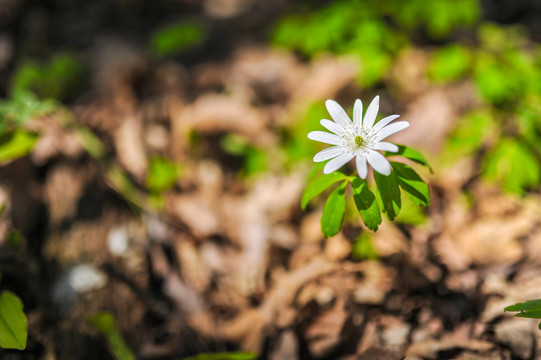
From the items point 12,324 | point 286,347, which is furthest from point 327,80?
point 12,324

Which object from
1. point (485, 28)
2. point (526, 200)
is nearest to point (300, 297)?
point (526, 200)

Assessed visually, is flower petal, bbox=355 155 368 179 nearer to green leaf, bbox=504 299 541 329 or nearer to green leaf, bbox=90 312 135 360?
green leaf, bbox=504 299 541 329

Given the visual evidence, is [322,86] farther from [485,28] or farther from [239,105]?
[485,28]

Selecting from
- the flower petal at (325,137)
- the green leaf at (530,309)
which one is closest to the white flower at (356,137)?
the flower petal at (325,137)

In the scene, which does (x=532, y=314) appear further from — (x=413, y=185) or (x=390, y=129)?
(x=390, y=129)

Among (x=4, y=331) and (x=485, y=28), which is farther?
(x=485, y=28)

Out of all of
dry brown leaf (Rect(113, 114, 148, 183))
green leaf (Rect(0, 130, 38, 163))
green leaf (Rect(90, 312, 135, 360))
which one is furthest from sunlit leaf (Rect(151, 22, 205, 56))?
green leaf (Rect(90, 312, 135, 360))
